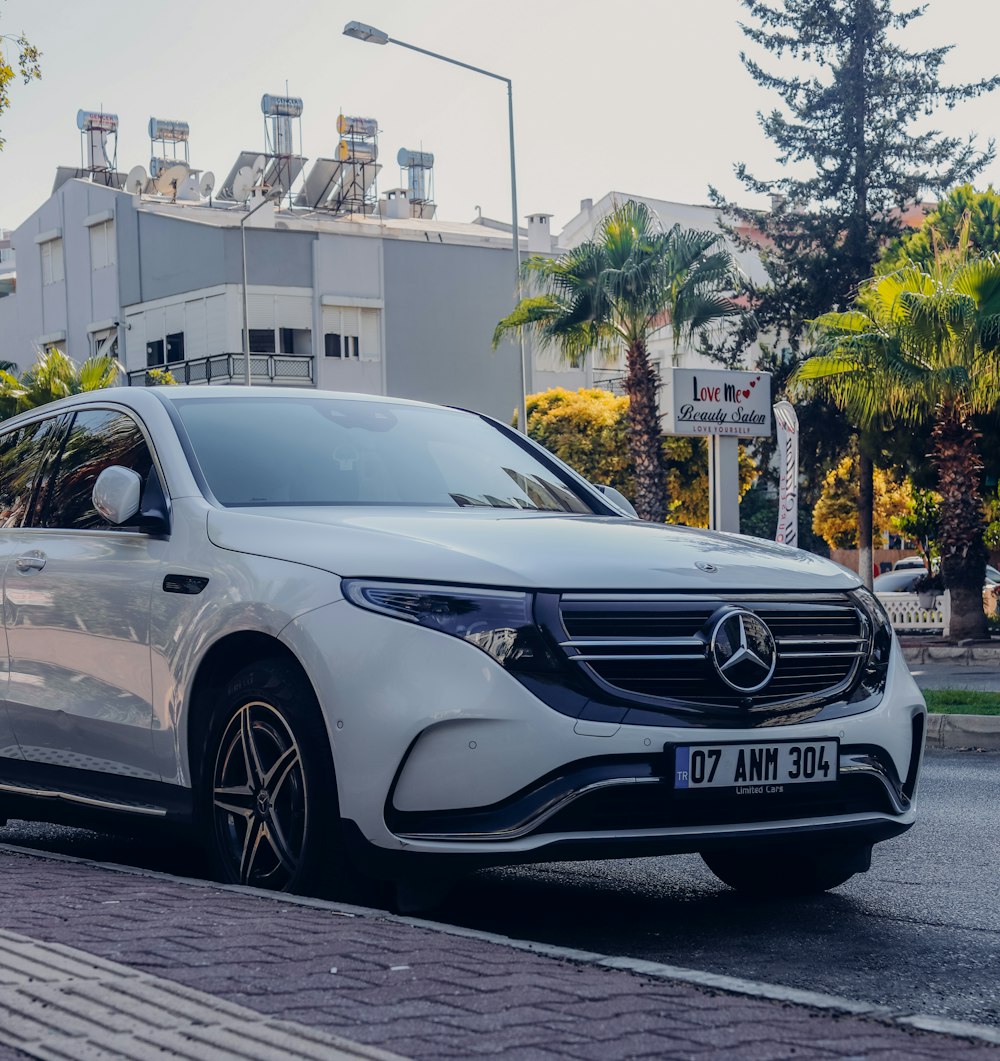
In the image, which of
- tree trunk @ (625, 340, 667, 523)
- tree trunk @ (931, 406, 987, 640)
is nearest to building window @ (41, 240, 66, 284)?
tree trunk @ (625, 340, 667, 523)

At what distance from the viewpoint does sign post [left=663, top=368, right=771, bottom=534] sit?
54.6 feet

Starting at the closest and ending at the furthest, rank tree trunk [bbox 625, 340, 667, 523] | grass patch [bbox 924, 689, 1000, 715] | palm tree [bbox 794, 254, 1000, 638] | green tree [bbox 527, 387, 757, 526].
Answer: grass patch [bbox 924, 689, 1000, 715], palm tree [bbox 794, 254, 1000, 638], tree trunk [bbox 625, 340, 667, 523], green tree [bbox 527, 387, 757, 526]

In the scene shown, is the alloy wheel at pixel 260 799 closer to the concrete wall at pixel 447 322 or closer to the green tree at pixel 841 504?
the green tree at pixel 841 504

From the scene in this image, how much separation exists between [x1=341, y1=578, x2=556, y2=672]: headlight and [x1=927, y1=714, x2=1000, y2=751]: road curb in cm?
811

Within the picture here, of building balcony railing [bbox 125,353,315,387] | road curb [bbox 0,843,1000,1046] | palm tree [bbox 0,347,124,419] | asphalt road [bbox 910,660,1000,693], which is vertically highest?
building balcony railing [bbox 125,353,315,387]

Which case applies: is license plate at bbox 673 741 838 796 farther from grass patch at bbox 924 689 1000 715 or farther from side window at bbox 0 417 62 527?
grass patch at bbox 924 689 1000 715

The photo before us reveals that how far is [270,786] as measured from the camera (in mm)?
5043

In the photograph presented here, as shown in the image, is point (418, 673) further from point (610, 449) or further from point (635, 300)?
point (610, 449)

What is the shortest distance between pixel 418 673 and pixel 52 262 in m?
60.9

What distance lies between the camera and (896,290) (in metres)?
24.2

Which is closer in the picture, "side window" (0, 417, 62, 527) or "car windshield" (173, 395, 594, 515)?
"car windshield" (173, 395, 594, 515)

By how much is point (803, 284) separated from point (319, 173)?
23314 millimetres

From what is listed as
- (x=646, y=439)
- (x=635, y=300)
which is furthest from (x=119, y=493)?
(x=646, y=439)

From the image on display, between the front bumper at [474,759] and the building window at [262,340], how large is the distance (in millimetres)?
48638
